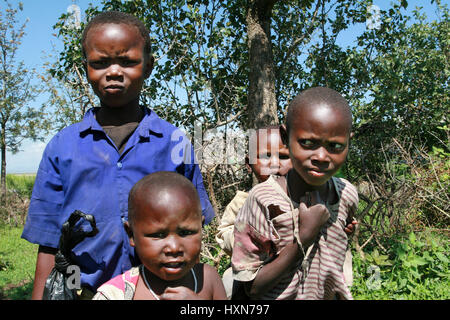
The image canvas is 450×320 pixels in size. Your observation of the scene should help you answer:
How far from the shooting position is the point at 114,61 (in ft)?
5.81

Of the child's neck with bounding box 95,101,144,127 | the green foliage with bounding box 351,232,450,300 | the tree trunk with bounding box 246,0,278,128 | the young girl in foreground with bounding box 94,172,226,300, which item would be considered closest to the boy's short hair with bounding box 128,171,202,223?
the young girl in foreground with bounding box 94,172,226,300

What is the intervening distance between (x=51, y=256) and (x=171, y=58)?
357 cm

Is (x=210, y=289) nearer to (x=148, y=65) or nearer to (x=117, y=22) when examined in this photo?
(x=148, y=65)

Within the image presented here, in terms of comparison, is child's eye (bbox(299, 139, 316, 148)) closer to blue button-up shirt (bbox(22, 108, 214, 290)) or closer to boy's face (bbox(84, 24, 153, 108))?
blue button-up shirt (bbox(22, 108, 214, 290))

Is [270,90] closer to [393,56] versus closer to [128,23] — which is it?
[393,56]

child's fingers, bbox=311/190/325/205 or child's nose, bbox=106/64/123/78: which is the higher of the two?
child's nose, bbox=106/64/123/78

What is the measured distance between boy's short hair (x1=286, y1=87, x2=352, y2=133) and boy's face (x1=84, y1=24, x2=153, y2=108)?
69 cm

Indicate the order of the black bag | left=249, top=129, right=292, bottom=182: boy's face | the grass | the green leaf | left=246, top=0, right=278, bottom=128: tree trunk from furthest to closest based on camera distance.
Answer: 1. the grass
2. left=246, top=0, right=278, bottom=128: tree trunk
3. the green leaf
4. left=249, top=129, right=292, bottom=182: boy's face
5. the black bag

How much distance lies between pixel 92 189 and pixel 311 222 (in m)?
0.91

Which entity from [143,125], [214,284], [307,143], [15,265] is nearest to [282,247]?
[214,284]

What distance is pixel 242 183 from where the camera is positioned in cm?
480

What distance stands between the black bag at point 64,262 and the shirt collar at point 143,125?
0.40 m

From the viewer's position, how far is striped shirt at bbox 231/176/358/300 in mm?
1661
